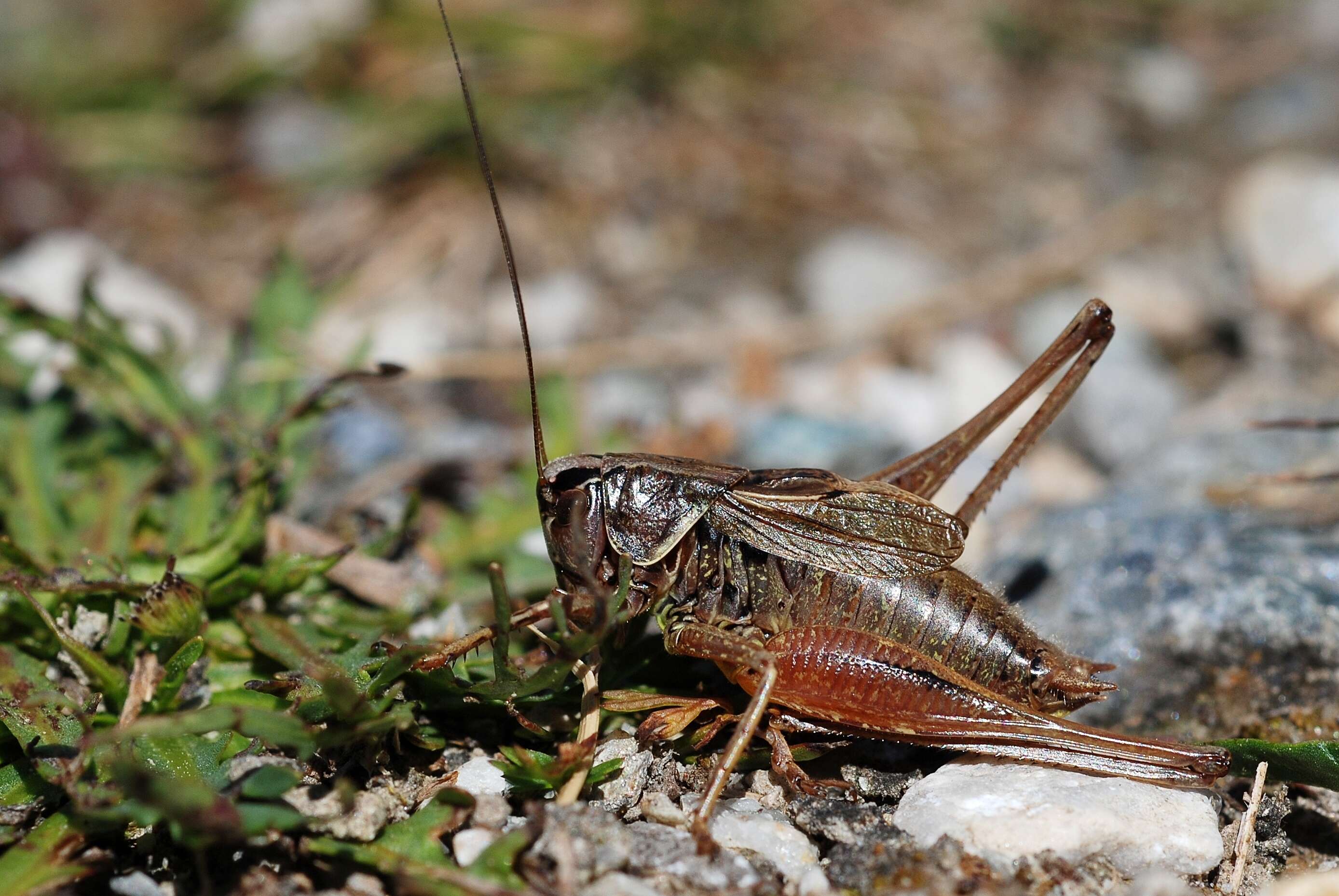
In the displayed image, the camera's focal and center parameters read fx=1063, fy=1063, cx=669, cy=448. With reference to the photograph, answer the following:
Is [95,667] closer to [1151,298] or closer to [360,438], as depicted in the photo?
[360,438]

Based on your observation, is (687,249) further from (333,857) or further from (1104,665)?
(333,857)

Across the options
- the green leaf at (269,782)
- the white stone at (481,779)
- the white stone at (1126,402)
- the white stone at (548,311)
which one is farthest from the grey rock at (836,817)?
the white stone at (548,311)

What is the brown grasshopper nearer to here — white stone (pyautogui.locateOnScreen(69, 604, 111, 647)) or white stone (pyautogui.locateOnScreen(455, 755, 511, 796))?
white stone (pyautogui.locateOnScreen(455, 755, 511, 796))

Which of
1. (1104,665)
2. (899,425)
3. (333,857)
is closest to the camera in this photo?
(333,857)

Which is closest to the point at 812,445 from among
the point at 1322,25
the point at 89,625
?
the point at 89,625

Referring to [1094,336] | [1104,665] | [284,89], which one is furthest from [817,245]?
[1104,665]

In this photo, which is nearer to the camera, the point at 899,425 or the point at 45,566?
the point at 45,566
